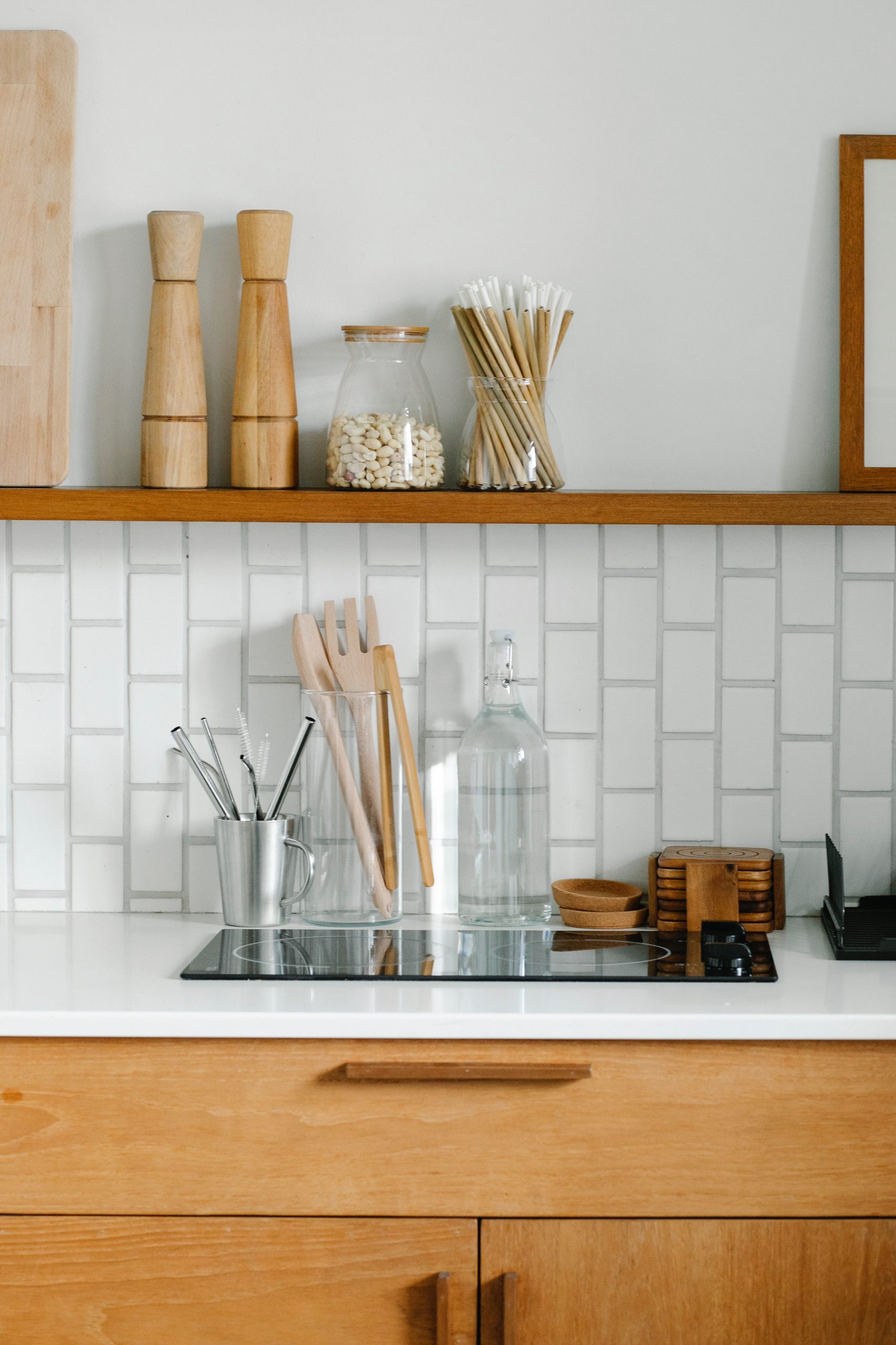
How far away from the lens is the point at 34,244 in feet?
6.15

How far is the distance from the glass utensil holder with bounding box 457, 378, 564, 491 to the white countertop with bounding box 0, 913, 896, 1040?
2.19ft

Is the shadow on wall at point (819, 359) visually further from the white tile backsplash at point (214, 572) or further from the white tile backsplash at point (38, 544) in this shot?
the white tile backsplash at point (38, 544)

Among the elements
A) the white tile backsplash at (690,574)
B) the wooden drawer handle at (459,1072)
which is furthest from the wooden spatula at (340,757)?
the white tile backsplash at (690,574)

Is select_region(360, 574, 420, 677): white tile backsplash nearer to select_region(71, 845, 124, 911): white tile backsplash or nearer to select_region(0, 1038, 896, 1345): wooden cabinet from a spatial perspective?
select_region(71, 845, 124, 911): white tile backsplash

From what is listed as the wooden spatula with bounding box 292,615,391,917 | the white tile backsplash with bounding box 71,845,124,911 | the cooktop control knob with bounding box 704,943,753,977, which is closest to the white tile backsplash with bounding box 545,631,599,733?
the wooden spatula with bounding box 292,615,391,917

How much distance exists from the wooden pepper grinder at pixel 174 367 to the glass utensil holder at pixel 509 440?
390mm

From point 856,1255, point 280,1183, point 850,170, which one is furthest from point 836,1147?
point 850,170

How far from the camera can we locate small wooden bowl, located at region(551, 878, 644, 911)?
6.10 feet

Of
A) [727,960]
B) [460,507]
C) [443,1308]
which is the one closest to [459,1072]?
[443,1308]

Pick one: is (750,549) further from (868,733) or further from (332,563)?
(332,563)

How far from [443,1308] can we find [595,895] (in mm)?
622

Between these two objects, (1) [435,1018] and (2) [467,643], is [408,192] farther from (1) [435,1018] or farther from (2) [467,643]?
(1) [435,1018]

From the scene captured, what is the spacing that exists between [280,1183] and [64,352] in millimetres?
1162

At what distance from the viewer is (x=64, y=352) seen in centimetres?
189
